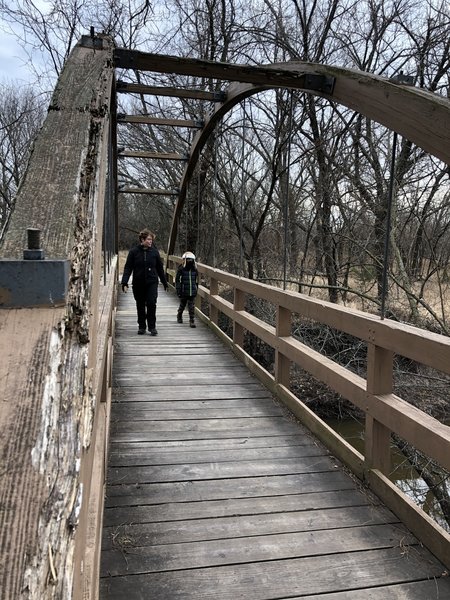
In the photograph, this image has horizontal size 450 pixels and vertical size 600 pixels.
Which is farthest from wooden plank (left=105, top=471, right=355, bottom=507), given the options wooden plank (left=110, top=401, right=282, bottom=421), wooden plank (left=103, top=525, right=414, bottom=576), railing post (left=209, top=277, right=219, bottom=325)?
railing post (left=209, top=277, right=219, bottom=325)

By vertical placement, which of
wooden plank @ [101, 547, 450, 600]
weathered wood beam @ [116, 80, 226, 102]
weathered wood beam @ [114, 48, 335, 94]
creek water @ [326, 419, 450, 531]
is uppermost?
weathered wood beam @ [116, 80, 226, 102]

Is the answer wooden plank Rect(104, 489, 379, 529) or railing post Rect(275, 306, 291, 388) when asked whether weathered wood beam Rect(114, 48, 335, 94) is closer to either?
railing post Rect(275, 306, 291, 388)

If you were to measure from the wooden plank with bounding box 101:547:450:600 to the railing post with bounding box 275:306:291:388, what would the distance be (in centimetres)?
219

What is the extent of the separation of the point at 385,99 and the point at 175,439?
2.59 meters

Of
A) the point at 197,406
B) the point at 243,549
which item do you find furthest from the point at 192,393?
the point at 243,549

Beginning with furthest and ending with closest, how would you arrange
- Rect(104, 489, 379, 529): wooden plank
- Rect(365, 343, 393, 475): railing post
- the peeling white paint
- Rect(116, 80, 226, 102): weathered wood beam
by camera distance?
Rect(116, 80, 226, 102): weathered wood beam, Rect(365, 343, 393, 475): railing post, Rect(104, 489, 379, 529): wooden plank, the peeling white paint

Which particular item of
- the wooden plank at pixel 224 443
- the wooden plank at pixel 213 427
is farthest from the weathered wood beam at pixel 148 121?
the wooden plank at pixel 224 443

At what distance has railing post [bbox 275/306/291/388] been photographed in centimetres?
441

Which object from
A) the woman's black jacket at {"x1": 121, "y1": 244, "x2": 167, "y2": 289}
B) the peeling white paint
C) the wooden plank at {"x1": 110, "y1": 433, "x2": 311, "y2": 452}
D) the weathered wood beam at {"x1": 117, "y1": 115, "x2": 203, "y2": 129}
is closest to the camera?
the peeling white paint

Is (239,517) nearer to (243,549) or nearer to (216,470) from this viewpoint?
(243,549)

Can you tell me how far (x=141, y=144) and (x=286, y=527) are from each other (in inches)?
559

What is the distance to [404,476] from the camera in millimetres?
6918

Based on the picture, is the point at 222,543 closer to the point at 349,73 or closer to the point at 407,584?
the point at 407,584

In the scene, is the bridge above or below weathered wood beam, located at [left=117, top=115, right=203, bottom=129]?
below
